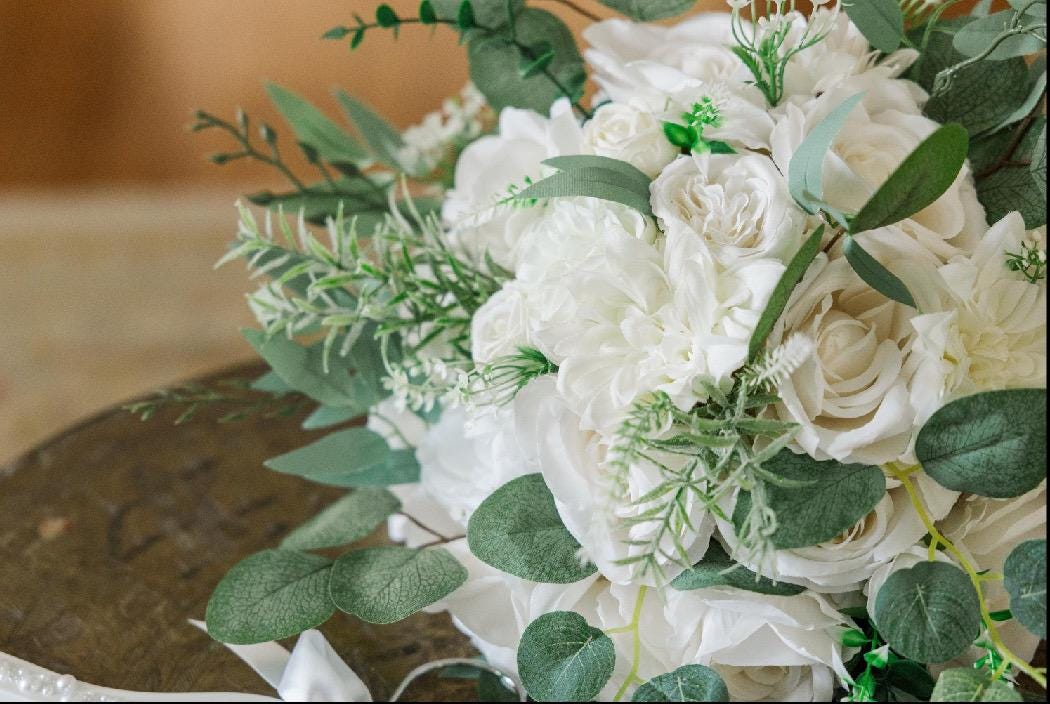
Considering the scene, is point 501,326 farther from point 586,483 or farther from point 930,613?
point 930,613

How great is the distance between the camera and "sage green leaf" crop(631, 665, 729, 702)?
489mm

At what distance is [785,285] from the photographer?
0.45 m

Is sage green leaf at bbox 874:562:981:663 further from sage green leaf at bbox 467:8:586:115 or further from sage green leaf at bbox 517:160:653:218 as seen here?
sage green leaf at bbox 467:8:586:115

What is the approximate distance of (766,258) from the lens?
1.56 feet

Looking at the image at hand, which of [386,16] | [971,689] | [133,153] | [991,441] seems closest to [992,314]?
[991,441]

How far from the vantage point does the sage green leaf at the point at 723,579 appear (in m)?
0.50

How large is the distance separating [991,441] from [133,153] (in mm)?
1641

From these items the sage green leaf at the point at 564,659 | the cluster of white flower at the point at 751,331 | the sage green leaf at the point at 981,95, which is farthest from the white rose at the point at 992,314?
the sage green leaf at the point at 564,659

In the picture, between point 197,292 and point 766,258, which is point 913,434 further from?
point 197,292

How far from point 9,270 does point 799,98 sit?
5.06 feet

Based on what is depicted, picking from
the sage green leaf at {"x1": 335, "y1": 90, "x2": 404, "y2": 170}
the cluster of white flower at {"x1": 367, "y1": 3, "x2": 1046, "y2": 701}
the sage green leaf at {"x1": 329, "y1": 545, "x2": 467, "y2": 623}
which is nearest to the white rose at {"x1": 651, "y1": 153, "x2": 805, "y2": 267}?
the cluster of white flower at {"x1": 367, "y1": 3, "x2": 1046, "y2": 701}

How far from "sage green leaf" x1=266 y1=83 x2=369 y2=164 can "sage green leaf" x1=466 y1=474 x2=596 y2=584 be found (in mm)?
368

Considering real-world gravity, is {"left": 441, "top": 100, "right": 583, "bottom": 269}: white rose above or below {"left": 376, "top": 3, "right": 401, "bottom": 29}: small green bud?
below

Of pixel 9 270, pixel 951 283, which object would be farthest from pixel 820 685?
pixel 9 270
